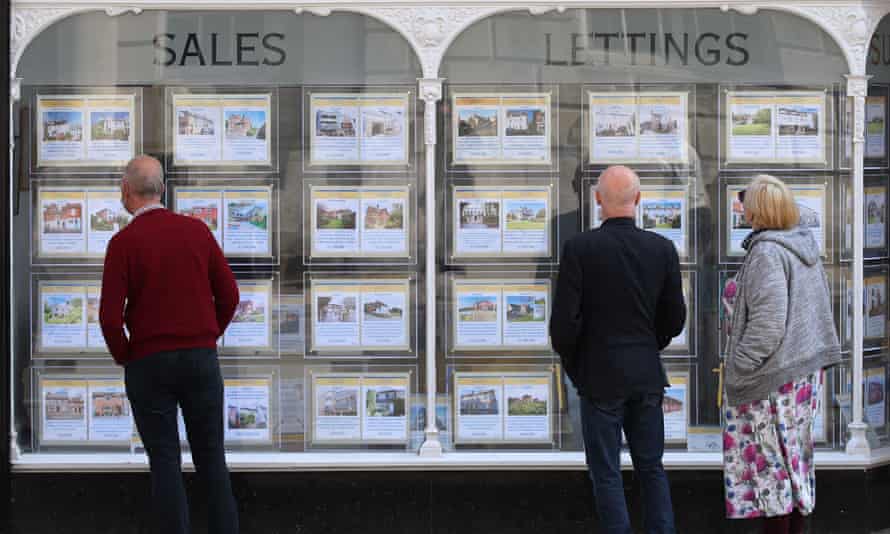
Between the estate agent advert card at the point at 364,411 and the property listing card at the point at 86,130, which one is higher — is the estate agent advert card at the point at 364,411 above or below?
below

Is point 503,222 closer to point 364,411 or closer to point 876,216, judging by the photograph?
point 364,411

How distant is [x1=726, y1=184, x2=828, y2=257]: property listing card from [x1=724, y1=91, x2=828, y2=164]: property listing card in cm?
15

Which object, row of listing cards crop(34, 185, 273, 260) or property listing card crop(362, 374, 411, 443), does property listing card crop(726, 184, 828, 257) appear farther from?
row of listing cards crop(34, 185, 273, 260)

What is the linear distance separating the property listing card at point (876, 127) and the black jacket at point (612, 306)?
2130mm

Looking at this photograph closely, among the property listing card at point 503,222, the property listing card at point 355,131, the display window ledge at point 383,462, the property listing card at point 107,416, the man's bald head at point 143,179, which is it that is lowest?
the display window ledge at point 383,462

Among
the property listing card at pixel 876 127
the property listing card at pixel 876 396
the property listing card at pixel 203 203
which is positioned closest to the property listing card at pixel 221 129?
the property listing card at pixel 203 203

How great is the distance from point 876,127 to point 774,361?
1876 mm

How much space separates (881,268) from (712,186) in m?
1.07

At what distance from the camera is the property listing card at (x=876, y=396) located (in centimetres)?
691

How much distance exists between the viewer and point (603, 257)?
17.2 feet

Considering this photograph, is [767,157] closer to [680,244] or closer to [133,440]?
[680,244]

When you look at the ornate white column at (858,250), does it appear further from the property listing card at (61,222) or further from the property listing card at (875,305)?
the property listing card at (61,222)

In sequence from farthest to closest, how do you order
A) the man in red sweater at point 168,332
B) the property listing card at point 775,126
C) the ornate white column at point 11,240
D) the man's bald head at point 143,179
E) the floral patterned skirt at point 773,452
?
1. the property listing card at point 775,126
2. the ornate white column at point 11,240
3. the floral patterned skirt at point 773,452
4. the man's bald head at point 143,179
5. the man in red sweater at point 168,332

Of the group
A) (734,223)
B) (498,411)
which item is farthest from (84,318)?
(734,223)
